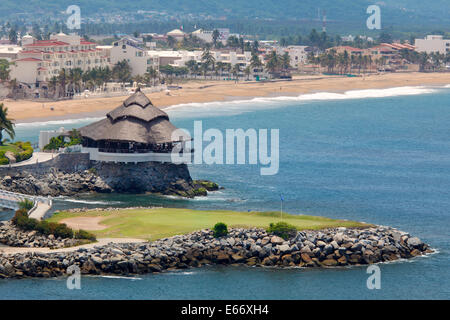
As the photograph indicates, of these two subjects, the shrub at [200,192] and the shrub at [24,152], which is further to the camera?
the shrub at [200,192]

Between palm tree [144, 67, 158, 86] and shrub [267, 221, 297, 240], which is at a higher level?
palm tree [144, 67, 158, 86]

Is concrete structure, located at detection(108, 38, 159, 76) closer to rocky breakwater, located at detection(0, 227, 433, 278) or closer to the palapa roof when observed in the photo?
the palapa roof

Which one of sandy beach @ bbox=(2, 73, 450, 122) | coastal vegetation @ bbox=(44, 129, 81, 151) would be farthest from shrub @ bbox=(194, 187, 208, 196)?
sandy beach @ bbox=(2, 73, 450, 122)

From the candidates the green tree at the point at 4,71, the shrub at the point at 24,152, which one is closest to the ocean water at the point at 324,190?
the shrub at the point at 24,152

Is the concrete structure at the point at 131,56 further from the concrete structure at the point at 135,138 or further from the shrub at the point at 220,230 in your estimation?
the shrub at the point at 220,230

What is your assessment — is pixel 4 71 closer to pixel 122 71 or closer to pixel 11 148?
pixel 122 71
